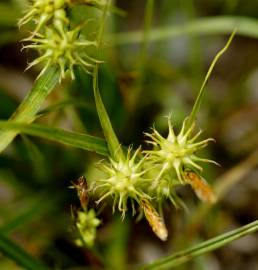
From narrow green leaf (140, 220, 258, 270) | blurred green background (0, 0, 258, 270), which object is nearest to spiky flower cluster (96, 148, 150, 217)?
narrow green leaf (140, 220, 258, 270)

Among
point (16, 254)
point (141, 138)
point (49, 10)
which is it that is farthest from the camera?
point (141, 138)

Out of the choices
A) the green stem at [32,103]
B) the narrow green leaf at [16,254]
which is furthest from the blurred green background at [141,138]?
the green stem at [32,103]

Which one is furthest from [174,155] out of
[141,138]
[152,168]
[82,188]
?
[141,138]

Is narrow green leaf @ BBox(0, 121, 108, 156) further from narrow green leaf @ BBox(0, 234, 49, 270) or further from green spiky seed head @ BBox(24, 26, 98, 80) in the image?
narrow green leaf @ BBox(0, 234, 49, 270)

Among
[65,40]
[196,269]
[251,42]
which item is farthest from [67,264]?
[251,42]

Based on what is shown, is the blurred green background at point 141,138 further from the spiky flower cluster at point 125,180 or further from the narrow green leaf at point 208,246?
the spiky flower cluster at point 125,180

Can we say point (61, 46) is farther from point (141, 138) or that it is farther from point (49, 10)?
point (141, 138)
